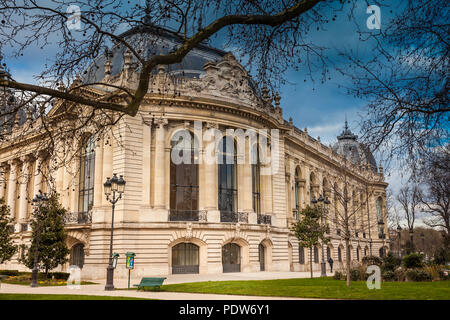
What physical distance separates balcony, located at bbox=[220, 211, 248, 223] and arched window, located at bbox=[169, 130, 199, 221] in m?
2.30

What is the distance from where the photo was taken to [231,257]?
37.1 meters

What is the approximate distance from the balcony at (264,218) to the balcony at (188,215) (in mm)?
6082

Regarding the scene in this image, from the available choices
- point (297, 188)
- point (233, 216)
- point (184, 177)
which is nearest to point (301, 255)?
point (297, 188)

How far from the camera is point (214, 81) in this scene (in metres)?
38.3

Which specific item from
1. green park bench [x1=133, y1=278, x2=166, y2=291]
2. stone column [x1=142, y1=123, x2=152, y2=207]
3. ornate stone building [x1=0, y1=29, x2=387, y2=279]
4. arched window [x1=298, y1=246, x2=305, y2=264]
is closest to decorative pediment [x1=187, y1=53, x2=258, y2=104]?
ornate stone building [x1=0, y1=29, x2=387, y2=279]

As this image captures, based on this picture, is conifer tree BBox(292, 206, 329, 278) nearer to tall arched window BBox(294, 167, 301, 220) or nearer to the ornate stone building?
the ornate stone building

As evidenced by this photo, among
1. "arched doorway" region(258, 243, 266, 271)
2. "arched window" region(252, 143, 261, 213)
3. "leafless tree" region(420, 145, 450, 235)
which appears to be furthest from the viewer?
"arched window" region(252, 143, 261, 213)

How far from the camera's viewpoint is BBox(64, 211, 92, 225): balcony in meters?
36.2

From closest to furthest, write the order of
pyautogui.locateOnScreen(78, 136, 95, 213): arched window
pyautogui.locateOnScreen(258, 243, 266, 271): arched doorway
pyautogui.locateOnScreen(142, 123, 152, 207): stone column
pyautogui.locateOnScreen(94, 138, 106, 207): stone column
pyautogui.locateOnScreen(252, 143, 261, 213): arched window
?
pyautogui.locateOnScreen(142, 123, 152, 207): stone column < pyautogui.locateOnScreen(94, 138, 106, 207): stone column < pyautogui.locateOnScreen(78, 136, 95, 213): arched window < pyautogui.locateOnScreen(258, 243, 266, 271): arched doorway < pyautogui.locateOnScreen(252, 143, 261, 213): arched window

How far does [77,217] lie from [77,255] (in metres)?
2.97

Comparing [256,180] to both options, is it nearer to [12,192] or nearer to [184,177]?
[184,177]

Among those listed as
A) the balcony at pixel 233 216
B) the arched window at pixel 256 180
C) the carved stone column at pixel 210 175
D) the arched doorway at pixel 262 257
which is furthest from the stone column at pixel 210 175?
the arched doorway at pixel 262 257

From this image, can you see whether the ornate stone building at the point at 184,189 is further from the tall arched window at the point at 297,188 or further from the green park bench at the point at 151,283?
the green park bench at the point at 151,283
